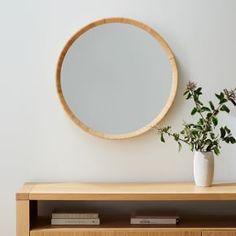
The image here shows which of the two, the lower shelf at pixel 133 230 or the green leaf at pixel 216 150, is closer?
the lower shelf at pixel 133 230

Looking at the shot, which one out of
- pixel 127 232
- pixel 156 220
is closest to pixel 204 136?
pixel 156 220

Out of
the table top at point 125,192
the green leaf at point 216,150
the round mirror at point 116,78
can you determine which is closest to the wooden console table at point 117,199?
the table top at point 125,192

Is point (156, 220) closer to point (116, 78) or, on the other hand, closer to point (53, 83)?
point (116, 78)

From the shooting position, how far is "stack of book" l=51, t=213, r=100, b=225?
7.58ft

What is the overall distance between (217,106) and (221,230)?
64 cm

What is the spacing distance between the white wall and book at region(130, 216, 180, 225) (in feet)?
0.86

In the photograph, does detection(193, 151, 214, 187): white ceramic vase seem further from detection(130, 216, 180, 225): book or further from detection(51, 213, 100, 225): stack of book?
detection(51, 213, 100, 225): stack of book

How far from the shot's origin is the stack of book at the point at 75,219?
231 cm

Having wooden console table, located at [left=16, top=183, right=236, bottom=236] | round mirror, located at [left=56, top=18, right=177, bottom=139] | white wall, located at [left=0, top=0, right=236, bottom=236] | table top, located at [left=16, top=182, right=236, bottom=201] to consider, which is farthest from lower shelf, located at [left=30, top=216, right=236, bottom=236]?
round mirror, located at [left=56, top=18, right=177, bottom=139]

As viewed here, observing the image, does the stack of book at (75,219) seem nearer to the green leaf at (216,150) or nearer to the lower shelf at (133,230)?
the lower shelf at (133,230)

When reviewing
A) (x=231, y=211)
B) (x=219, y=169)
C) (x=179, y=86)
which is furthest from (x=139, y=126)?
(x=231, y=211)

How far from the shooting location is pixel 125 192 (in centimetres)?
225

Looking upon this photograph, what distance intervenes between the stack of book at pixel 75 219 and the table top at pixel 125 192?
0.38 feet

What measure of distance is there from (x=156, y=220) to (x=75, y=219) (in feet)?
1.22
